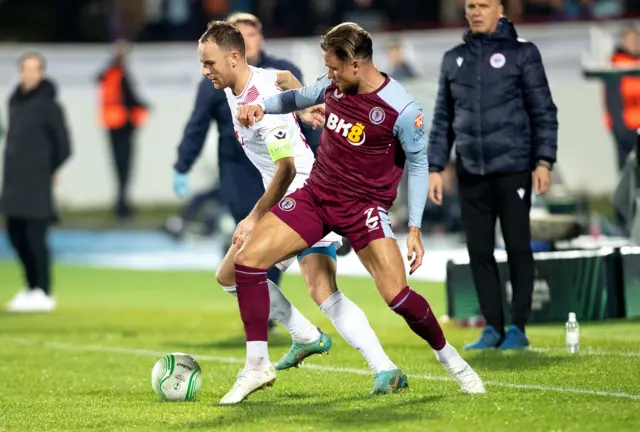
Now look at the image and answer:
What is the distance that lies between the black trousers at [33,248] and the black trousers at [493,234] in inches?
235

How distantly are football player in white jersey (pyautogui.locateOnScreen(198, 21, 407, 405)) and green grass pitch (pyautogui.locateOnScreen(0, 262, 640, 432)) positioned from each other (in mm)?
174

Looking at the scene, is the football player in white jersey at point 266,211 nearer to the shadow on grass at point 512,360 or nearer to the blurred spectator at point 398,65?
the shadow on grass at point 512,360


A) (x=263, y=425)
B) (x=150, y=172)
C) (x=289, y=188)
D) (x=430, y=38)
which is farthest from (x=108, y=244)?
(x=263, y=425)

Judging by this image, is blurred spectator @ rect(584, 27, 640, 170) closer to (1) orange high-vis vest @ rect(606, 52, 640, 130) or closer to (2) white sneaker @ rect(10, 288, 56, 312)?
(1) orange high-vis vest @ rect(606, 52, 640, 130)

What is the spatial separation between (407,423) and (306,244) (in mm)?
1189

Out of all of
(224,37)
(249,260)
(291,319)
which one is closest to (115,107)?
→ (291,319)

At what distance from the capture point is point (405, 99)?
278 inches

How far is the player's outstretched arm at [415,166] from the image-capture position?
696 centimetres

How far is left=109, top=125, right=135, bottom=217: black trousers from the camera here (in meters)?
28.0

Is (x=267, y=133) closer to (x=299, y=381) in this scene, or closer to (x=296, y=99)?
(x=296, y=99)

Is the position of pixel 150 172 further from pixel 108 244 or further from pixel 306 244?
pixel 306 244

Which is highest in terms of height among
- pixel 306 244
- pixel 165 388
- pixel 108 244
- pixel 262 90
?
pixel 262 90

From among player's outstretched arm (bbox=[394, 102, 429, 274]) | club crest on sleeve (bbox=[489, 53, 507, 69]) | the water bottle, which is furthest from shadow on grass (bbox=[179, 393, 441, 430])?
club crest on sleeve (bbox=[489, 53, 507, 69])

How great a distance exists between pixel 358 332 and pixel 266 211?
0.78 metres
